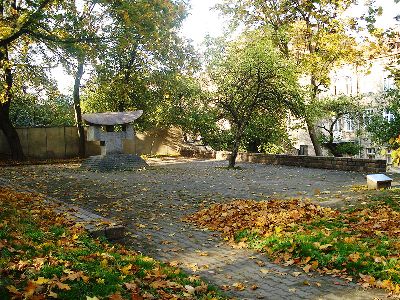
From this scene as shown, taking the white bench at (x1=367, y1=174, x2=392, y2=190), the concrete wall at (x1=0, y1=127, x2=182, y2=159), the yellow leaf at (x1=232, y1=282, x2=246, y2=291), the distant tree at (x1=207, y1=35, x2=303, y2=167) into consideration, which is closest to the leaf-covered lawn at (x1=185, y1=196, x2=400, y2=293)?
the yellow leaf at (x1=232, y1=282, x2=246, y2=291)

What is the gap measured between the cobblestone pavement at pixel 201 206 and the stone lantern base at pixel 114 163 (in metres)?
0.91

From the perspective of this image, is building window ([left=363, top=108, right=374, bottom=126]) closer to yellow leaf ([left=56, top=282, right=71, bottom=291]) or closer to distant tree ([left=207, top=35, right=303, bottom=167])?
distant tree ([left=207, top=35, right=303, bottom=167])

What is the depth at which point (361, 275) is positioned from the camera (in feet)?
18.3

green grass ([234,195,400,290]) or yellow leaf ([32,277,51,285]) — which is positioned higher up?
yellow leaf ([32,277,51,285])

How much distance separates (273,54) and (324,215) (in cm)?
1349

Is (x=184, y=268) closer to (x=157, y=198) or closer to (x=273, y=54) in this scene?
(x=157, y=198)

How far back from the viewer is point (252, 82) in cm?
2044

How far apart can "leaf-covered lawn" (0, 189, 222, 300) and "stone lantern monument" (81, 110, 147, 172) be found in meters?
13.6

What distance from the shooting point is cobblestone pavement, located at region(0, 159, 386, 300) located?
5414 millimetres

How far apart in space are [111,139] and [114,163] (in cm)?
160

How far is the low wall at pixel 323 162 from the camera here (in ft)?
55.3

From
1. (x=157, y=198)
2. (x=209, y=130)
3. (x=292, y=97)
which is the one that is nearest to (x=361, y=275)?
(x=157, y=198)

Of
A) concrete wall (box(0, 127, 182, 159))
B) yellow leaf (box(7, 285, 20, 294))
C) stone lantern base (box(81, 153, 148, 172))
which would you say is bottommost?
yellow leaf (box(7, 285, 20, 294))

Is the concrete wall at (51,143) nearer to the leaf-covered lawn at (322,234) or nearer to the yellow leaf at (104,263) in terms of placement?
the leaf-covered lawn at (322,234)
